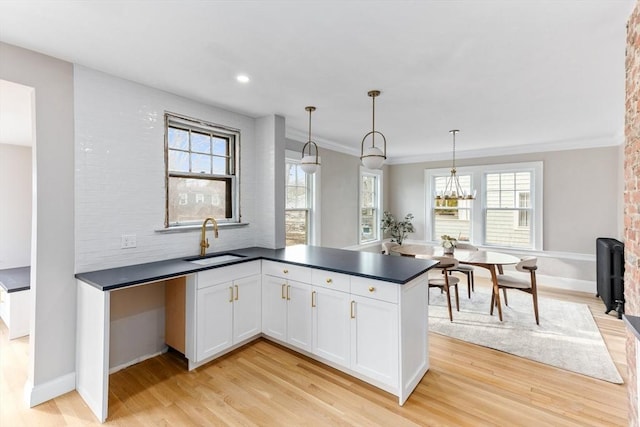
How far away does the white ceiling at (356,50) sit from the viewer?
173 centimetres

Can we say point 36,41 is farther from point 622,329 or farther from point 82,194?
point 622,329

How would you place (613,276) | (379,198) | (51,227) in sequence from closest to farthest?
(51,227) < (613,276) < (379,198)

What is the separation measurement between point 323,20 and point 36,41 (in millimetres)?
1968

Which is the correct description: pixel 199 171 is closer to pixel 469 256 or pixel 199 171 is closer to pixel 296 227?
pixel 296 227

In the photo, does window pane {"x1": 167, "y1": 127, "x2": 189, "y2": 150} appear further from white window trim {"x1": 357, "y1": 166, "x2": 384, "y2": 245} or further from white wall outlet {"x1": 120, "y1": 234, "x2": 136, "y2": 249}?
white window trim {"x1": 357, "y1": 166, "x2": 384, "y2": 245}

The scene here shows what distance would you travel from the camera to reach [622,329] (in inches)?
139

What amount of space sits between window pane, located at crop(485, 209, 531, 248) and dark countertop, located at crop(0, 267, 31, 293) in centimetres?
717

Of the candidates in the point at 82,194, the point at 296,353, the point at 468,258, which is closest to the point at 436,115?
the point at 468,258

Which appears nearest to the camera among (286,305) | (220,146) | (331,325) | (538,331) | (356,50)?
(356,50)

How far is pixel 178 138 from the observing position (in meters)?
3.15

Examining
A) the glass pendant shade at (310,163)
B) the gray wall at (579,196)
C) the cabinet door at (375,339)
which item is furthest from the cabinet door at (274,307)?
the gray wall at (579,196)

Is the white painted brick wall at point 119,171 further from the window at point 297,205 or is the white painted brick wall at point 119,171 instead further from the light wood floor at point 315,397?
the window at point 297,205

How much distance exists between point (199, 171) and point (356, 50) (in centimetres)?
209

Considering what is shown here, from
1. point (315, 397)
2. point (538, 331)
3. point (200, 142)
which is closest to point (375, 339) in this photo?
point (315, 397)
